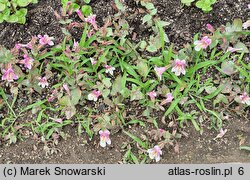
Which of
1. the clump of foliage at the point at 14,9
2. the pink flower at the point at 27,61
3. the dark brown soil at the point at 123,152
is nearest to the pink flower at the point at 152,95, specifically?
the dark brown soil at the point at 123,152

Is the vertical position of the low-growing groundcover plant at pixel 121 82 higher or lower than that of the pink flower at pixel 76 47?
lower

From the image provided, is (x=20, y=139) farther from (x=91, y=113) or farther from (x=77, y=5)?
(x=77, y=5)

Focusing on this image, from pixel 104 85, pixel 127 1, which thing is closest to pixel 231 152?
pixel 104 85

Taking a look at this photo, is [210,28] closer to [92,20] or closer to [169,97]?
[169,97]

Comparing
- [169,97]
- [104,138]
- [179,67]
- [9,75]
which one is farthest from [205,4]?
[9,75]

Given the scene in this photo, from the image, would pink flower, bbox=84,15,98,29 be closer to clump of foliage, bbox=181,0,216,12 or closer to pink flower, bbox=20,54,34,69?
pink flower, bbox=20,54,34,69

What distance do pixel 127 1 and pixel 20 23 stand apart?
0.76 meters

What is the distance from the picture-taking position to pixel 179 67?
11.1 feet

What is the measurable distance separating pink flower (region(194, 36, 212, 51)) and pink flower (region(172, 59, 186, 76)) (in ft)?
0.49

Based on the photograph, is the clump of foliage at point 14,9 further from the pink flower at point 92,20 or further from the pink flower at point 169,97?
the pink flower at point 169,97

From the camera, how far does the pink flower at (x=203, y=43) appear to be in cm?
340

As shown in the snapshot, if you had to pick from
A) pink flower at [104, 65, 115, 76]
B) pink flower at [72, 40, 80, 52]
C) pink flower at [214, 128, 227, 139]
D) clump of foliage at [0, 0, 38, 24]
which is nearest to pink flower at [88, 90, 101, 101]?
pink flower at [104, 65, 115, 76]

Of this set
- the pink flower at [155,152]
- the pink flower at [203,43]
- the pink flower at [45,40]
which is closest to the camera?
the pink flower at [155,152]

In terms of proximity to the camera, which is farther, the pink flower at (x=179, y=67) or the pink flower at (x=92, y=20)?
the pink flower at (x=92, y=20)
